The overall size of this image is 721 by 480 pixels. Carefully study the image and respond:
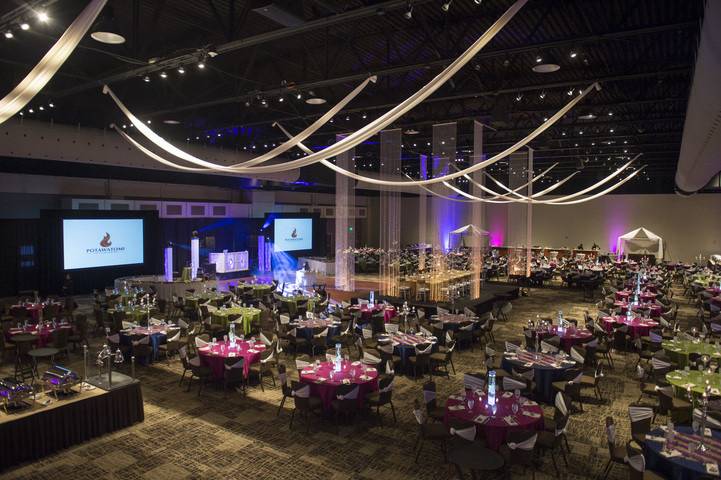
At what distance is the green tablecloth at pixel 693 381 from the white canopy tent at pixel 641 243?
2120cm

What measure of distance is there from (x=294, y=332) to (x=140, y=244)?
11.4m

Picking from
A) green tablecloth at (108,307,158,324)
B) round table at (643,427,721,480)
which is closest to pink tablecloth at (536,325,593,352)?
round table at (643,427,721,480)

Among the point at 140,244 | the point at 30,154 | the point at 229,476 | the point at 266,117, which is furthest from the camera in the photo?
the point at 140,244

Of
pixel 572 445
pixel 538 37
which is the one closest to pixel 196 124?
pixel 538 37

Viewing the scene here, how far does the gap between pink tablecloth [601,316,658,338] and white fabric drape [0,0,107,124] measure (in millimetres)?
11611

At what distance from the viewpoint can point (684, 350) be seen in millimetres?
9141

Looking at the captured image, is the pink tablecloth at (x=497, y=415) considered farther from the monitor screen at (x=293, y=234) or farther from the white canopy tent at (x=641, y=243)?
the white canopy tent at (x=641, y=243)

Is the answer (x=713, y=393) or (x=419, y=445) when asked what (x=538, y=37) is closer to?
(x=713, y=393)

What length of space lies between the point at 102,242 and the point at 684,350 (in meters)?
17.9

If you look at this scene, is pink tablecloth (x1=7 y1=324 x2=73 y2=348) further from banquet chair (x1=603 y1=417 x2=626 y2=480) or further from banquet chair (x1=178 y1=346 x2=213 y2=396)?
banquet chair (x1=603 y1=417 x2=626 y2=480)

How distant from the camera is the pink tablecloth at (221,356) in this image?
8.54 metres

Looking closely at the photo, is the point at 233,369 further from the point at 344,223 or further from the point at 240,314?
the point at 344,223

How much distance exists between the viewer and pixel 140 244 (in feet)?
64.0

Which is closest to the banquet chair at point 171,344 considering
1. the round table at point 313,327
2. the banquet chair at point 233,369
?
the banquet chair at point 233,369
